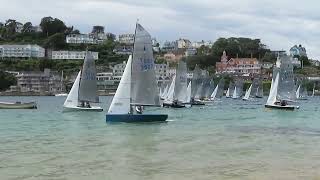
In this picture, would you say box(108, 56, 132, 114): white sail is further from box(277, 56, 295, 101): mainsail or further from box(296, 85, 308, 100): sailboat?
box(296, 85, 308, 100): sailboat

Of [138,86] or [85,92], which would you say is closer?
[138,86]

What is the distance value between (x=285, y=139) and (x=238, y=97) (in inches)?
5051

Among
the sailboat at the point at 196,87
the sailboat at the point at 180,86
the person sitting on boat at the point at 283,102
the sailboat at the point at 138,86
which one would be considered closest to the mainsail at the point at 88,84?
the sailboat at the point at 138,86

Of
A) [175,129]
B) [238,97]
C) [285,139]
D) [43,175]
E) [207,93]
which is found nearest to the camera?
[43,175]

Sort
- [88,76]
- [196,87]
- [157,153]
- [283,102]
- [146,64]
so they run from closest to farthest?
1. [157,153]
2. [146,64]
3. [88,76]
4. [283,102]
5. [196,87]

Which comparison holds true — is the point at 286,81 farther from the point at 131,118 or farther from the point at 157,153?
the point at 157,153

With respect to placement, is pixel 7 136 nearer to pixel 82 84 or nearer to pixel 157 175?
pixel 157 175

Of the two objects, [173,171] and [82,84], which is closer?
[173,171]

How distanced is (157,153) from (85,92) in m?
36.5

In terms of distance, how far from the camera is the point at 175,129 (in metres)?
41.1

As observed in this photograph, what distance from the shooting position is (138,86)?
144ft

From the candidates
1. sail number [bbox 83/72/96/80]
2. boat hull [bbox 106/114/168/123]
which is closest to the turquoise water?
boat hull [bbox 106/114/168/123]

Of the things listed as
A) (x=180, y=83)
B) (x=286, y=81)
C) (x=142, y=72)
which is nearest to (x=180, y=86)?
(x=180, y=83)

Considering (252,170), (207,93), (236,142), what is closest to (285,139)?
(236,142)
